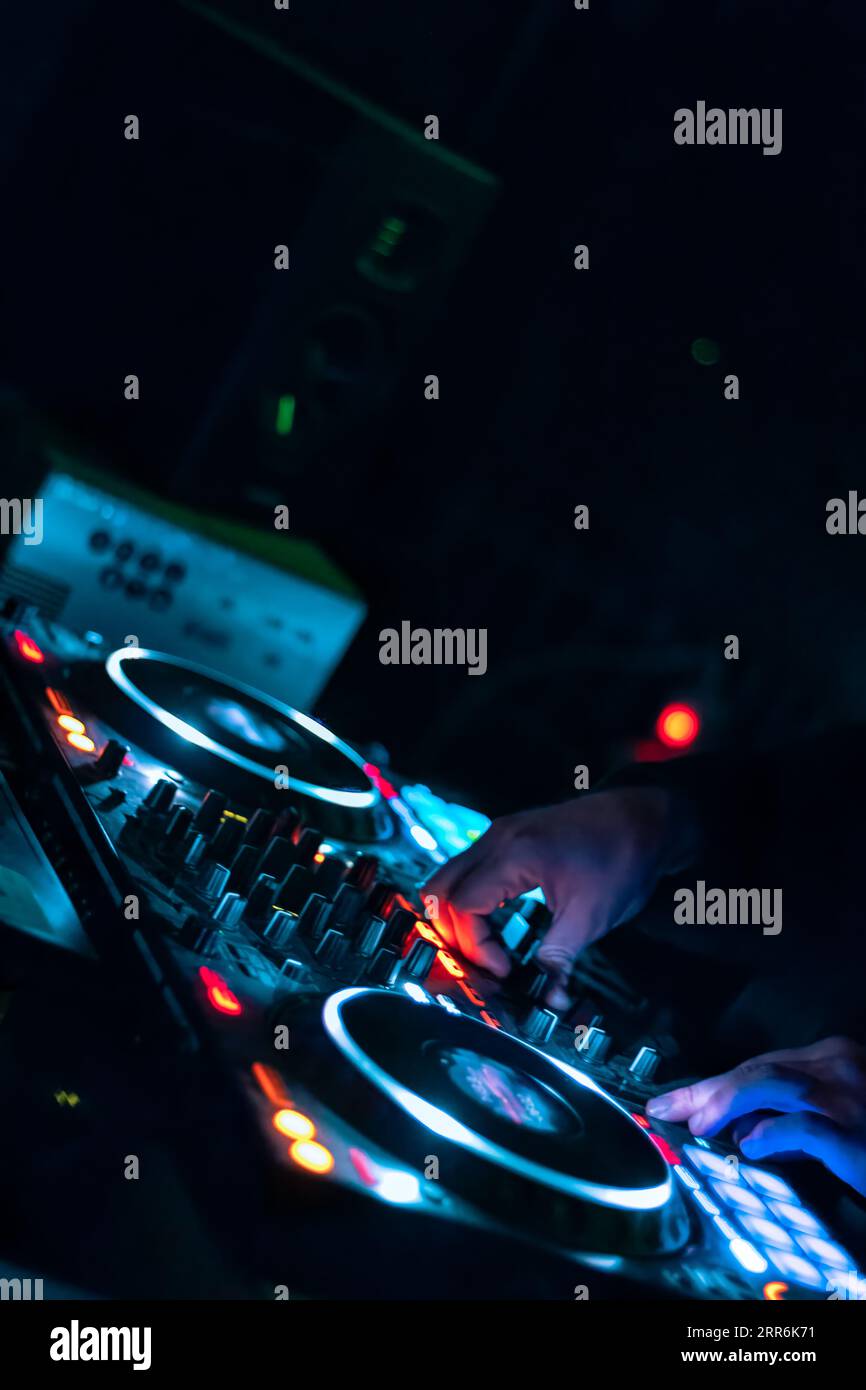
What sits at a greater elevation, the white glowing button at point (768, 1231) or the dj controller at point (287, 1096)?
the dj controller at point (287, 1096)

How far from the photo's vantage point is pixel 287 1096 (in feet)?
1.82

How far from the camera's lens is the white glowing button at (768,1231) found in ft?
2.32

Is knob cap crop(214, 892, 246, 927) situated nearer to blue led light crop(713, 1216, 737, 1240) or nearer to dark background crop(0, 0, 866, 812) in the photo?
blue led light crop(713, 1216, 737, 1240)

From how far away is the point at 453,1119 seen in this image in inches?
23.3

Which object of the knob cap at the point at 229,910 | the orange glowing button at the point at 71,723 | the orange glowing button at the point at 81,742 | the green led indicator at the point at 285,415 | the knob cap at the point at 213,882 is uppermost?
the green led indicator at the point at 285,415

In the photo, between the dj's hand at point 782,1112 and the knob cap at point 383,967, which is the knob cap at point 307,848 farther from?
the dj's hand at point 782,1112

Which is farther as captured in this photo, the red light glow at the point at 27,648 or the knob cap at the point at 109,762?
the red light glow at the point at 27,648

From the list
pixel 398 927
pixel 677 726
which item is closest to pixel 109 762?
pixel 398 927

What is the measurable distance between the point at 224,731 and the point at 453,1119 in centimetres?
56

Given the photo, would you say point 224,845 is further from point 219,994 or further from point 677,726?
point 677,726

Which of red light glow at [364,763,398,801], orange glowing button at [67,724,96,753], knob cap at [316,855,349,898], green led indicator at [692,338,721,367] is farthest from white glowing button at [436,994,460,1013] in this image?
green led indicator at [692,338,721,367]

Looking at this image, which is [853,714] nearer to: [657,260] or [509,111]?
[657,260]

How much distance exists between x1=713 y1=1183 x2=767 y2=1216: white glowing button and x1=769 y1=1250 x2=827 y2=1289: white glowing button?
0.04 meters

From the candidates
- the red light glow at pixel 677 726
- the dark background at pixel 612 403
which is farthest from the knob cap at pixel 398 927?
the red light glow at pixel 677 726
